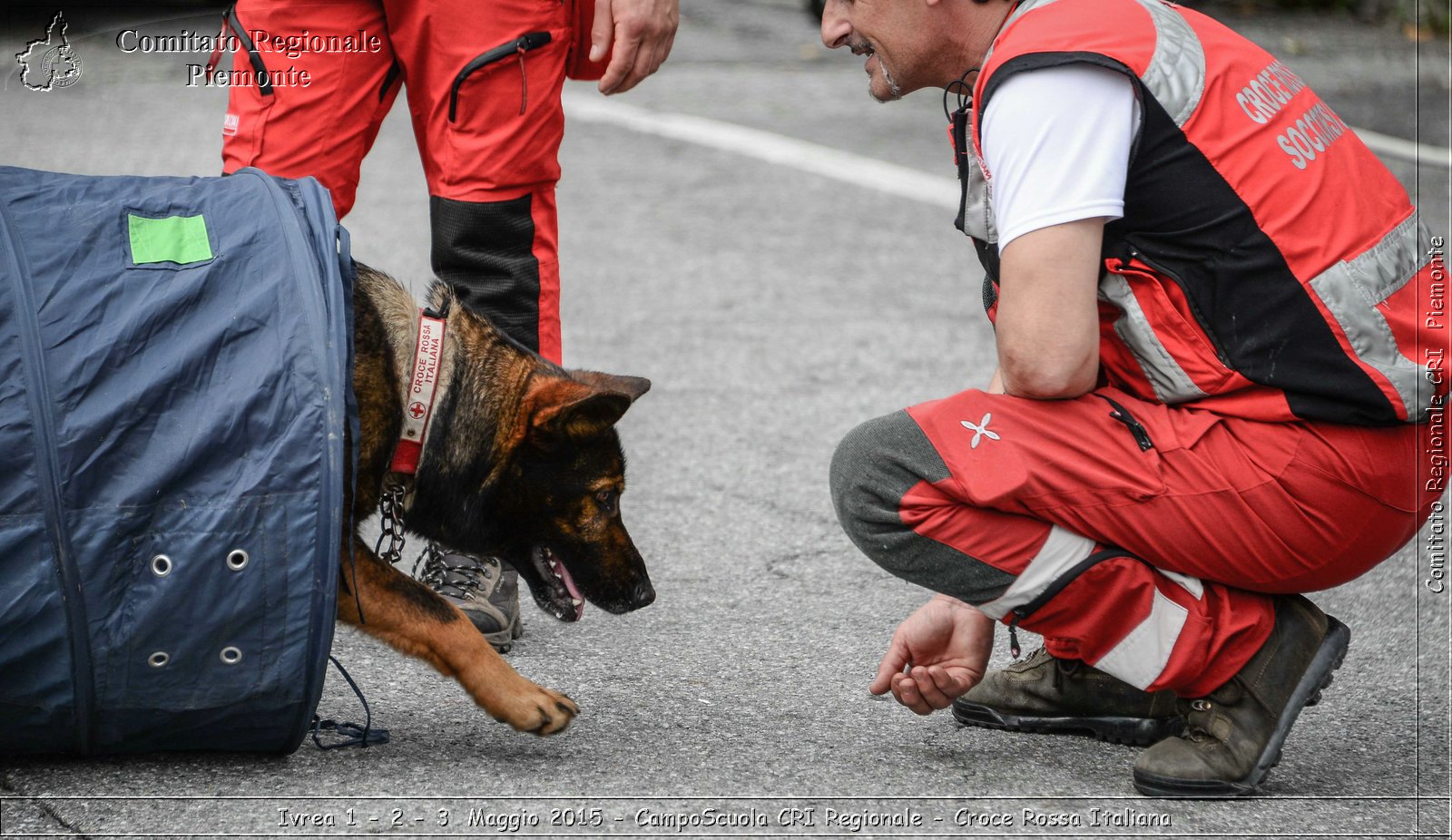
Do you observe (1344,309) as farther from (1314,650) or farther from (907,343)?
(907,343)

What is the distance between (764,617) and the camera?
336 centimetres

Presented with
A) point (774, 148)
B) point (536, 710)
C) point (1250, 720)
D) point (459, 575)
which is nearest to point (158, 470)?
point (536, 710)

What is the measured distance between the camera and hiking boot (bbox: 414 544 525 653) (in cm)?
315

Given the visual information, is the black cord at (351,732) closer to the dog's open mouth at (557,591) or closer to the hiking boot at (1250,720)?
the dog's open mouth at (557,591)

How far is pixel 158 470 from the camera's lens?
87.0 inches

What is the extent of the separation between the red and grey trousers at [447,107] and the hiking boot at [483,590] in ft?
1.67

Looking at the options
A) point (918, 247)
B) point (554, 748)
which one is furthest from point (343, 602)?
point (918, 247)

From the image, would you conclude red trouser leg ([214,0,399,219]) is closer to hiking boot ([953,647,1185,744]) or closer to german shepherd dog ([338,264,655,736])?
german shepherd dog ([338,264,655,736])

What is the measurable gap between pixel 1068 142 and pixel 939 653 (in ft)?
3.16

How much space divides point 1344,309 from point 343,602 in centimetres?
175

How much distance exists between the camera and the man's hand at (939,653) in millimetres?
2594

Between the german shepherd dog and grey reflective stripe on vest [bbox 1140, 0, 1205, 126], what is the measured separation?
1.08 metres

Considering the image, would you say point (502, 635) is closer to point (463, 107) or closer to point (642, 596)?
point (642, 596)

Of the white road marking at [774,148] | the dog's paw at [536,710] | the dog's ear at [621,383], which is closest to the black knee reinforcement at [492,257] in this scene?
the dog's ear at [621,383]
